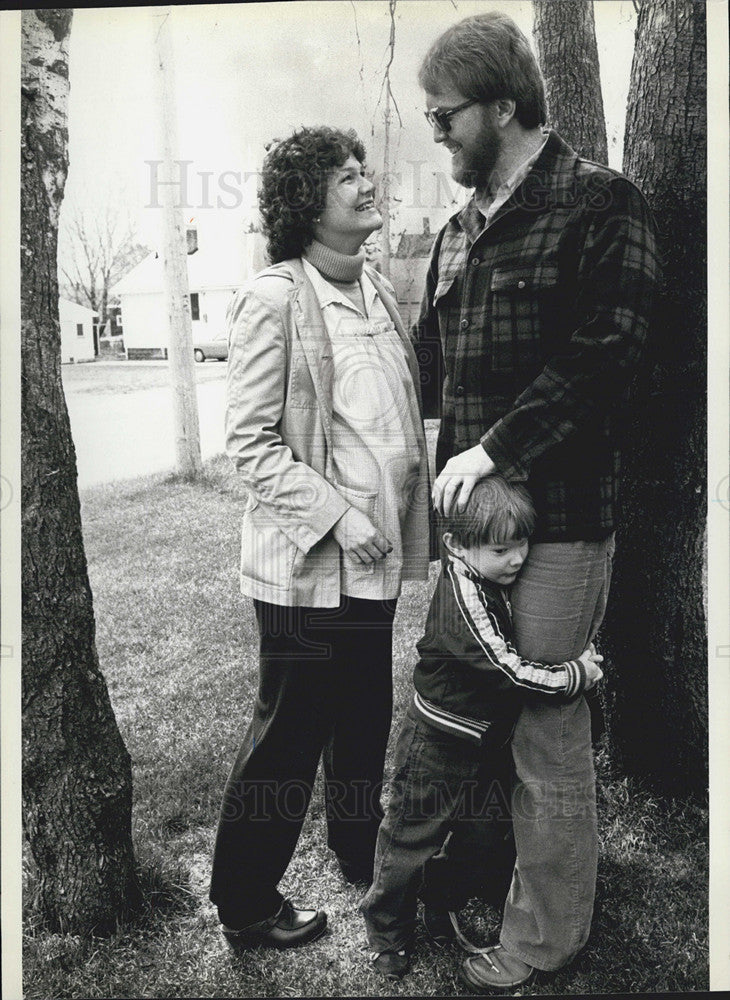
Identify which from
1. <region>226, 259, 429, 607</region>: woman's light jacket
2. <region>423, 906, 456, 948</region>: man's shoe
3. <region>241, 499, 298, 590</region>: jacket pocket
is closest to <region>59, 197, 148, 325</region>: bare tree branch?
<region>226, 259, 429, 607</region>: woman's light jacket

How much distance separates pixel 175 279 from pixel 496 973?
2.09 m

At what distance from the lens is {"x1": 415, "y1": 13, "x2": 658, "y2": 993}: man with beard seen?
2.13m

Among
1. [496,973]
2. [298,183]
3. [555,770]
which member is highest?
[298,183]

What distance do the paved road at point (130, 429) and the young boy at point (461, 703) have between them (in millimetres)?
765

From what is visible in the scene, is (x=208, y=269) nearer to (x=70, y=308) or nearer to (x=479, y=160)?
(x=70, y=308)

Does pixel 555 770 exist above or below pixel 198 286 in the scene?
below

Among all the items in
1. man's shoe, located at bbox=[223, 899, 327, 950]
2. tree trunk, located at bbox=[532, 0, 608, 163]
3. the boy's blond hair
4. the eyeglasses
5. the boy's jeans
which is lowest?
man's shoe, located at bbox=[223, 899, 327, 950]

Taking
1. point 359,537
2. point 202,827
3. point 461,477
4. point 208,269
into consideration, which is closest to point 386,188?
point 208,269

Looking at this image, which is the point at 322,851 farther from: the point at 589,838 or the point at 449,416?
the point at 449,416

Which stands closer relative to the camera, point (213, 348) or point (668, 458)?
point (213, 348)

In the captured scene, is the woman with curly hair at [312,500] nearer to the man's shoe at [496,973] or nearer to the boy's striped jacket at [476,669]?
the boy's striped jacket at [476,669]

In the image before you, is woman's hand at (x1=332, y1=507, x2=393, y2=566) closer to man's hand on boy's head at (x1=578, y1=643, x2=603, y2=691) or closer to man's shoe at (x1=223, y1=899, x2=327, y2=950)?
man's hand on boy's head at (x1=578, y1=643, x2=603, y2=691)

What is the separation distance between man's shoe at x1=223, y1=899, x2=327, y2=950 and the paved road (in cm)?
129

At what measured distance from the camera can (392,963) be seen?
245 cm
